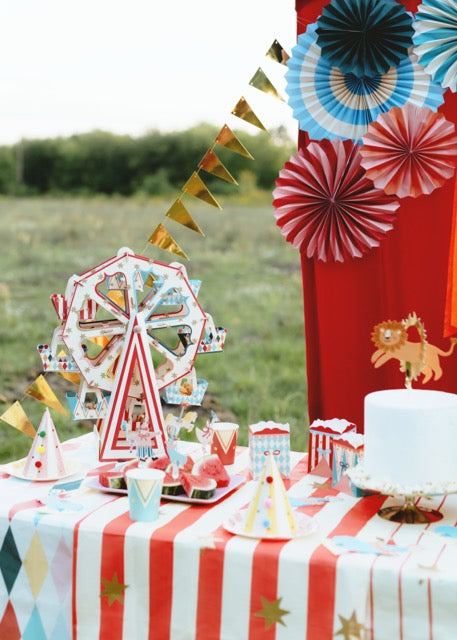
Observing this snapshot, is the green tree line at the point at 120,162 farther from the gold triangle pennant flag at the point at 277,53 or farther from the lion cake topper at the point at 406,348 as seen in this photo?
the lion cake topper at the point at 406,348

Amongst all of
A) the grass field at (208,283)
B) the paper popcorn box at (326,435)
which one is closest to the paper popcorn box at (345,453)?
the paper popcorn box at (326,435)

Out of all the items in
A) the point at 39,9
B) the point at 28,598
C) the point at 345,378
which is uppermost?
the point at 39,9

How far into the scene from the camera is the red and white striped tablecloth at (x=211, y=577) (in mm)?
1165

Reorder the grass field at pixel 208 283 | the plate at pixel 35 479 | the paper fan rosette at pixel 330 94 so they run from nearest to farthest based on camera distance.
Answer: the plate at pixel 35 479 → the paper fan rosette at pixel 330 94 → the grass field at pixel 208 283

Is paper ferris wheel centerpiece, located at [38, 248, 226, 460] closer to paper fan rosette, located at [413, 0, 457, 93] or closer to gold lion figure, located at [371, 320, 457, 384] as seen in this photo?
gold lion figure, located at [371, 320, 457, 384]

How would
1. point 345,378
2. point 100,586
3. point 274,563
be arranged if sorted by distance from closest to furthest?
point 274,563
point 100,586
point 345,378

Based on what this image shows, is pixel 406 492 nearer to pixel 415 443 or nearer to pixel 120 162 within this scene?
pixel 415 443

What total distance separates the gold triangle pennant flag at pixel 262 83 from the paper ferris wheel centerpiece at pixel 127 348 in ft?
1.65

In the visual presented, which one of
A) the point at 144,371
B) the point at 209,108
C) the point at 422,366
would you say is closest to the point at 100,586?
the point at 144,371

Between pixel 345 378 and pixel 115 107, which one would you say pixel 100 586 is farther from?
pixel 115 107

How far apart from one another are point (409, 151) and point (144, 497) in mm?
1005

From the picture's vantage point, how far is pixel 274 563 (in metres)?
1.21

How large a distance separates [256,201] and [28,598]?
2681 millimetres

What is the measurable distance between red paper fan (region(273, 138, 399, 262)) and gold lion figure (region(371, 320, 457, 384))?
47 centimetres
